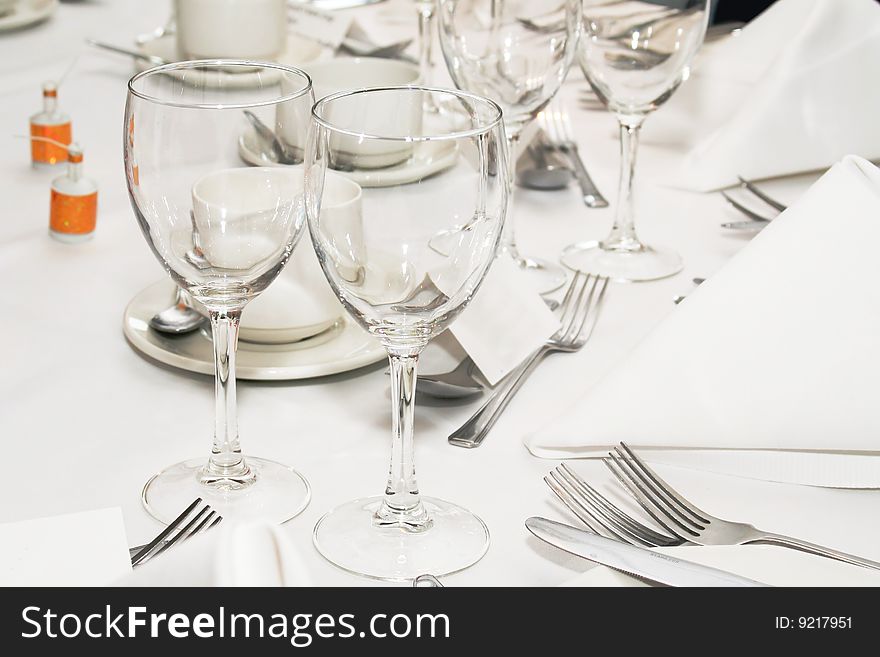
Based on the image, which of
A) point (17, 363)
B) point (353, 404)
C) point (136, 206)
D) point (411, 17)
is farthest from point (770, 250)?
point (411, 17)

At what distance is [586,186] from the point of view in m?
1.23

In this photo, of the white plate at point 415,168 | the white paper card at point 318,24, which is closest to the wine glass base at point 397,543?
the white plate at point 415,168

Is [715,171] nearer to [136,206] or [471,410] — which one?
[471,410]

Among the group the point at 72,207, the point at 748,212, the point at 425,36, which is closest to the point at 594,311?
the point at 748,212

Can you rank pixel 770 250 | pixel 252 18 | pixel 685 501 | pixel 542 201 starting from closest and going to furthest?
pixel 685 501
pixel 770 250
pixel 542 201
pixel 252 18

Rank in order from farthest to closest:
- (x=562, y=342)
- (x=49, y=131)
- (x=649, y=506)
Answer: (x=49, y=131), (x=562, y=342), (x=649, y=506)

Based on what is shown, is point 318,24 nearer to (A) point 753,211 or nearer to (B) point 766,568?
(A) point 753,211

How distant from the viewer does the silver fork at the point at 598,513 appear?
62cm

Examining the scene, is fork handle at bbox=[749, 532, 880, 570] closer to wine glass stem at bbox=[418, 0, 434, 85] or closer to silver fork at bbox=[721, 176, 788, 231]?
silver fork at bbox=[721, 176, 788, 231]

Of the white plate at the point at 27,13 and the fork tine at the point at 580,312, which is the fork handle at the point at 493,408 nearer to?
the fork tine at the point at 580,312

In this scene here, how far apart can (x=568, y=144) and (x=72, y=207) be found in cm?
59

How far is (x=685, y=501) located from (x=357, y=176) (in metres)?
0.28

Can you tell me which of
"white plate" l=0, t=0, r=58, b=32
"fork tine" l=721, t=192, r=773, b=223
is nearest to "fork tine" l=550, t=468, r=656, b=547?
"fork tine" l=721, t=192, r=773, b=223

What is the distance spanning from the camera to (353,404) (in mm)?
792
